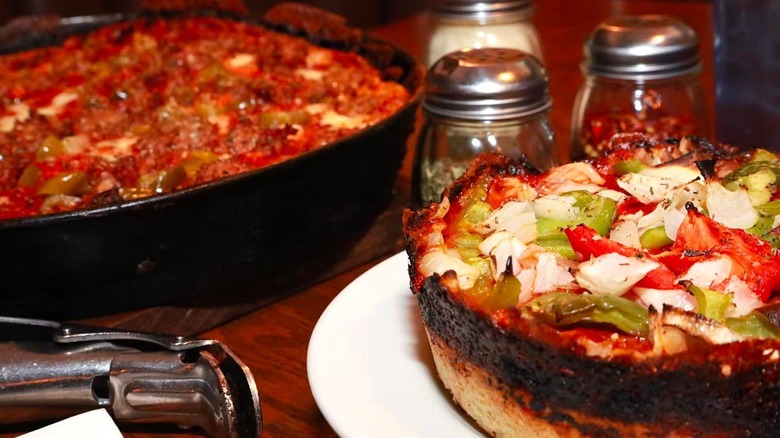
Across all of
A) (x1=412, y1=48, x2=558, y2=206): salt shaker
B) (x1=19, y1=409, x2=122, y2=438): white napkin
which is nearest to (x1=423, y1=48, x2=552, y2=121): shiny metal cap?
(x1=412, y1=48, x2=558, y2=206): salt shaker

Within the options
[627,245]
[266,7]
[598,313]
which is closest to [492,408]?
[598,313]

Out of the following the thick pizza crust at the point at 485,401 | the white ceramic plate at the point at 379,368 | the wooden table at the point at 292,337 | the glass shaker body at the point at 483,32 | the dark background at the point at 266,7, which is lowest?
the dark background at the point at 266,7

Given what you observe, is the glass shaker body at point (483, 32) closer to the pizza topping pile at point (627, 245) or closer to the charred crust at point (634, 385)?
the pizza topping pile at point (627, 245)

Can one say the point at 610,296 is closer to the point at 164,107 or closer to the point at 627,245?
the point at 627,245

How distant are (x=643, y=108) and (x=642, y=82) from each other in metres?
0.06

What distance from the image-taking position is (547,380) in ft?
3.37

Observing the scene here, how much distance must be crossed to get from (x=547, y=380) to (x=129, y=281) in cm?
88

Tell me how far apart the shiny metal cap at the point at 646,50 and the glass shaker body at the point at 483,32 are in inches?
17.9

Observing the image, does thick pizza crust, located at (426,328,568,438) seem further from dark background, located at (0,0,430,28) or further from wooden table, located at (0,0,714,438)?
dark background, located at (0,0,430,28)

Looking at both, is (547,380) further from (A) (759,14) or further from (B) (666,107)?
(A) (759,14)

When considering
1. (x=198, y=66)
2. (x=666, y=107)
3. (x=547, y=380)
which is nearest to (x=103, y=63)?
(x=198, y=66)

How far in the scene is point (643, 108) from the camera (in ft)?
6.79

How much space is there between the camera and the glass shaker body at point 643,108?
2.06 meters

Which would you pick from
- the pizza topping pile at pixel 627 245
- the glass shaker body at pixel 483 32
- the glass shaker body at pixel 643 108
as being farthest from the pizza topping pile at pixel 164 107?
the pizza topping pile at pixel 627 245
